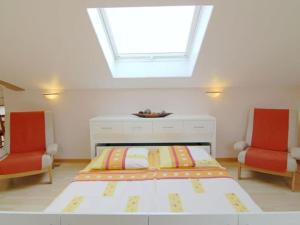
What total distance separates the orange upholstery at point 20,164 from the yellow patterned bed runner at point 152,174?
45.2 inches

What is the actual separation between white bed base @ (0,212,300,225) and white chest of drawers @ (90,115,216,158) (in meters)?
2.03

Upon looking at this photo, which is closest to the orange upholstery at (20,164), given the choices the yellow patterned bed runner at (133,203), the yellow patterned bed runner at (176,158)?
the yellow patterned bed runner at (176,158)

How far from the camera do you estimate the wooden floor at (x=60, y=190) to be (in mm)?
2262

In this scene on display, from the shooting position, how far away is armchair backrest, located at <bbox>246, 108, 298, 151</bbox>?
2.95 m

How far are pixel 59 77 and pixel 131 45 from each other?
1.10 m

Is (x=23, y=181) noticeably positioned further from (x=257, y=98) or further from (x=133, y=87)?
(x=257, y=98)

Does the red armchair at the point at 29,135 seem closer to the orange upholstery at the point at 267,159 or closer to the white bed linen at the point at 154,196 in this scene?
the white bed linen at the point at 154,196

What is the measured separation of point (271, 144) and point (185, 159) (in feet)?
5.27

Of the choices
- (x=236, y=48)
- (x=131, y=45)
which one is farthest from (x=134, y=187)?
(x=131, y=45)

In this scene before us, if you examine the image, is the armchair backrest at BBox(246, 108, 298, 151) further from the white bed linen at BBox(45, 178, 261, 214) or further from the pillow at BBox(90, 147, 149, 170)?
the pillow at BBox(90, 147, 149, 170)

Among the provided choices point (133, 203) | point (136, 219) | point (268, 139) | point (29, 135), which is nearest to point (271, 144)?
point (268, 139)

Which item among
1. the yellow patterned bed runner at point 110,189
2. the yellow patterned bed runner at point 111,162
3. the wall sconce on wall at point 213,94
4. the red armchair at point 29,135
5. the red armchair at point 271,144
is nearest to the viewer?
the yellow patterned bed runner at point 110,189

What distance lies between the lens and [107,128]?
3.00 metres

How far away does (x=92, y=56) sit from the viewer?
259 centimetres
